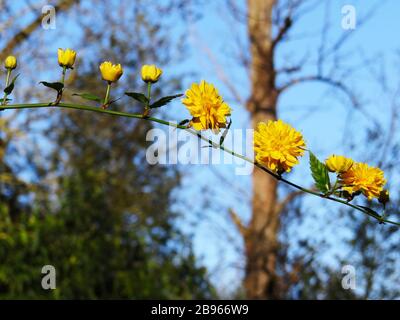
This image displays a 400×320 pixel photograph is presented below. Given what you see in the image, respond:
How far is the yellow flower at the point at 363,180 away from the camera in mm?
1014

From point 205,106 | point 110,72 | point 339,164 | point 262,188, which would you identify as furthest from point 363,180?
point 262,188

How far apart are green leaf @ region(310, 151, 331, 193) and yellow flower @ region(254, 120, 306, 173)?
0.04 meters

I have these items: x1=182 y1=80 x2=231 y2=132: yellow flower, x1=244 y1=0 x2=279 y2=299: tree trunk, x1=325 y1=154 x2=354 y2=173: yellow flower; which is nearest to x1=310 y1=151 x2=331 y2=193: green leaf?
x1=325 y1=154 x2=354 y2=173: yellow flower

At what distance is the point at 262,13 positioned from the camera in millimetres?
5227

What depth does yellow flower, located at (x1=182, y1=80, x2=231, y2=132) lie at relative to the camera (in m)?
0.96

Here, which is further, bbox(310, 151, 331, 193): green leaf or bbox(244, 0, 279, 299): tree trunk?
bbox(244, 0, 279, 299): tree trunk

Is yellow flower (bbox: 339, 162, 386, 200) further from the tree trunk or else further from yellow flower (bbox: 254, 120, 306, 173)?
the tree trunk

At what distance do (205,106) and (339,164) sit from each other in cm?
22

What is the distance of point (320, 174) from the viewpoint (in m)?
1.00

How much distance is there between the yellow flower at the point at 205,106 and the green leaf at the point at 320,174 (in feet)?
0.49

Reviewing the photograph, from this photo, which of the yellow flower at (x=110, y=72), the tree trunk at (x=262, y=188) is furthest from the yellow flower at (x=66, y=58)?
the tree trunk at (x=262, y=188)

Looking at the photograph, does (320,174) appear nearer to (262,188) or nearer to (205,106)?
(205,106)
